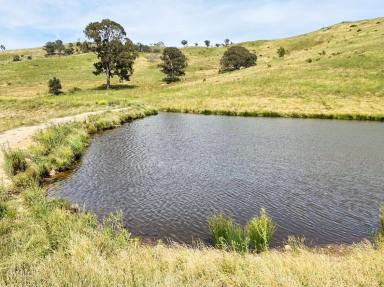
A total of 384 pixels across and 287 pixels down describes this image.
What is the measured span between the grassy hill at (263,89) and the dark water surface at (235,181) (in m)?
19.0

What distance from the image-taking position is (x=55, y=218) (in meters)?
13.1

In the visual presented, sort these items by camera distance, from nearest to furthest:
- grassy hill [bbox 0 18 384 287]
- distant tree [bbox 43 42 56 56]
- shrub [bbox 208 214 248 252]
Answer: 1. grassy hill [bbox 0 18 384 287]
2. shrub [bbox 208 214 248 252]
3. distant tree [bbox 43 42 56 56]

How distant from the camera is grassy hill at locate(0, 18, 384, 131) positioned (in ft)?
196

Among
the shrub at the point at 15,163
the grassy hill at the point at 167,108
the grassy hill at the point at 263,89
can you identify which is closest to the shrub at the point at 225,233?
the grassy hill at the point at 167,108

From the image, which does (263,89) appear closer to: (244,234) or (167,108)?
(167,108)

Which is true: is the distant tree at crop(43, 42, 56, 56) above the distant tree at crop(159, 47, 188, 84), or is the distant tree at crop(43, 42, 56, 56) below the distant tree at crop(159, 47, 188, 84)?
above

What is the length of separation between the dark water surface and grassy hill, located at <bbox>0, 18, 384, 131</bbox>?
18991 millimetres

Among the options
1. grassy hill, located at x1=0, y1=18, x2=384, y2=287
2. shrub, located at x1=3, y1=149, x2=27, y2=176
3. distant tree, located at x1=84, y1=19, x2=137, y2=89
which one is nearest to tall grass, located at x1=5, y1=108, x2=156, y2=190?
shrub, located at x1=3, y1=149, x2=27, y2=176

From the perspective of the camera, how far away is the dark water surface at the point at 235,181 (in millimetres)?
15812

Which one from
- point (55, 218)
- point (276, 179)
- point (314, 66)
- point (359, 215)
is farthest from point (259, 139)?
point (314, 66)

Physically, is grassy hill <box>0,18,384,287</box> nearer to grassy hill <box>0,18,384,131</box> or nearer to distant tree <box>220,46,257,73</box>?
grassy hill <box>0,18,384,131</box>

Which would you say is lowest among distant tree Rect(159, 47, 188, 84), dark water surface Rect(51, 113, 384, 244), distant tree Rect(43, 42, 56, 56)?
dark water surface Rect(51, 113, 384, 244)

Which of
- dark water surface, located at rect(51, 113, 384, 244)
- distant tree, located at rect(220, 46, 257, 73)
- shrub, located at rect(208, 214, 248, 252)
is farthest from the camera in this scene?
distant tree, located at rect(220, 46, 257, 73)

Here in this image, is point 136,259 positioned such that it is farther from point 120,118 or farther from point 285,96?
point 285,96
